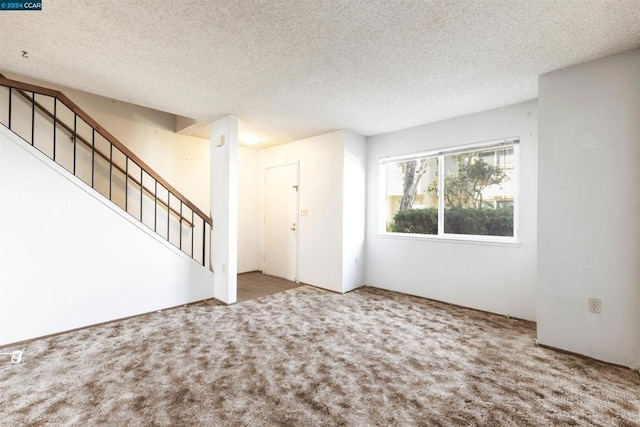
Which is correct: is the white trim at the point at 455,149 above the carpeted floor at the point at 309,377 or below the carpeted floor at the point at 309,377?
above

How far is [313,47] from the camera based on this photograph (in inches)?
89.3

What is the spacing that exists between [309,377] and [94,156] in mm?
4040

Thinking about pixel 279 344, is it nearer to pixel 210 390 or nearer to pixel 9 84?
pixel 210 390

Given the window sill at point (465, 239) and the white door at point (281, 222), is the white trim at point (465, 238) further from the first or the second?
the white door at point (281, 222)

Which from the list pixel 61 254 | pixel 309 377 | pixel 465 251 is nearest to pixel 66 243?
pixel 61 254

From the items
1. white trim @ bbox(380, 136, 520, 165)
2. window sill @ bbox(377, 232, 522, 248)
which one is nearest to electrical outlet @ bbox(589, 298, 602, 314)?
window sill @ bbox(377, 232, 522, 248)

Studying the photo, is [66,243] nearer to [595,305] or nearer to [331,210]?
[331,210]

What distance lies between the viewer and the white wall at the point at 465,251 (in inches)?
132

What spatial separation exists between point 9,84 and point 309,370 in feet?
11.8

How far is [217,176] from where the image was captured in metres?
4.06

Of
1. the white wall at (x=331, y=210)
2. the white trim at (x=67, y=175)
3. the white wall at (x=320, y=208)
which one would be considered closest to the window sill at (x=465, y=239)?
the white wall at (x=331, y=210)

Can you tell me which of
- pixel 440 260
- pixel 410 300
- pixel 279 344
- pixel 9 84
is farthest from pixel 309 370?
pixel 9 84

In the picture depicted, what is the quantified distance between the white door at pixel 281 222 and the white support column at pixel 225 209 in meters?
1.42

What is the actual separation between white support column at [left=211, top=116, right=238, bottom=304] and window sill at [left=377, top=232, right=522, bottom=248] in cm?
235
